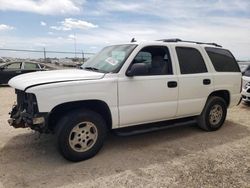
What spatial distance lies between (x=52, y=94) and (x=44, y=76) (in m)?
0.56

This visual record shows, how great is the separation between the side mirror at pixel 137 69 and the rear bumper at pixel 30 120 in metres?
1.51

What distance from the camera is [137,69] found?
4.43 metres

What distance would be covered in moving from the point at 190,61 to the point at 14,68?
10747mm

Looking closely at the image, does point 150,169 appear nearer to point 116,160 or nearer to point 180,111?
point 116,160

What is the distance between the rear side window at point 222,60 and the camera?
5961mm

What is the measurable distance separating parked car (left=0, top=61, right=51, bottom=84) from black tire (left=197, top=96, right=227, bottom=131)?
10358mm

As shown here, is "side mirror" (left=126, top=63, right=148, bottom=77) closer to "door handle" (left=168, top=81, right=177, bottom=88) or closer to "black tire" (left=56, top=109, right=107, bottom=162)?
"door handle" (left=168, top=81, right=177, bottom=88)

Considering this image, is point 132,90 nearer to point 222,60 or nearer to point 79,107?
point 79,107

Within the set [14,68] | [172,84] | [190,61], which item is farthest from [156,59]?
[14,68]

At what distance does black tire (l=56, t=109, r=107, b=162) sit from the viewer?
404cm

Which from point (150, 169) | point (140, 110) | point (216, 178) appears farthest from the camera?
point (140, 110)

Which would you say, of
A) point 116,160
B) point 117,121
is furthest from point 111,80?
point 116,160

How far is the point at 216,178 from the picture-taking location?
3770 mm

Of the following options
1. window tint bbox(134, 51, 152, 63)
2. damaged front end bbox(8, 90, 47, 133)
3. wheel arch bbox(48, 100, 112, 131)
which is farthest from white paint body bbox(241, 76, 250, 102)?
damaged front end bbox(8, 90, 47, 133)
